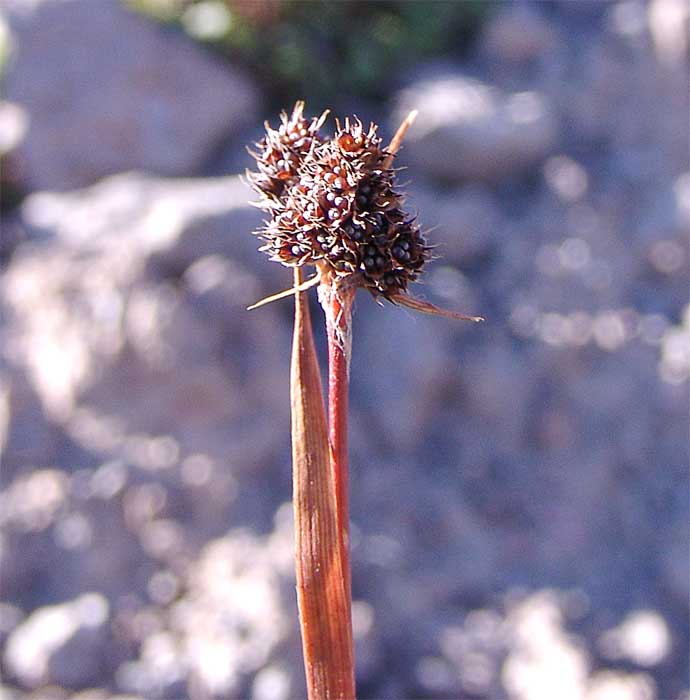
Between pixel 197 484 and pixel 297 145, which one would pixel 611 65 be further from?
pixel 297 145

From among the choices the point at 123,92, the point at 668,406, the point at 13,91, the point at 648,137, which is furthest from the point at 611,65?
the point at 13,91

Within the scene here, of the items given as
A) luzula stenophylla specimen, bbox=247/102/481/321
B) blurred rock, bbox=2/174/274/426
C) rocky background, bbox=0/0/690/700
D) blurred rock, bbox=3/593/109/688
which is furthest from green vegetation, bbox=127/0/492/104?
luzula stenophylla specimen, bbox=247/102/481/321

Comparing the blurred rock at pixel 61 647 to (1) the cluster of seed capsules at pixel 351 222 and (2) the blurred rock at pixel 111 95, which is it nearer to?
(2) the blurred rock at pixel 111 95

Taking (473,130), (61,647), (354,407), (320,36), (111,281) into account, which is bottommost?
(61,647)

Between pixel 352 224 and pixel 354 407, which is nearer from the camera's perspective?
pixel 352 224

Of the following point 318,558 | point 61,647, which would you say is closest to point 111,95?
point 61,647

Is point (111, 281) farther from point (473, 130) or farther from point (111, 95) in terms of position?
point (473, 130)
